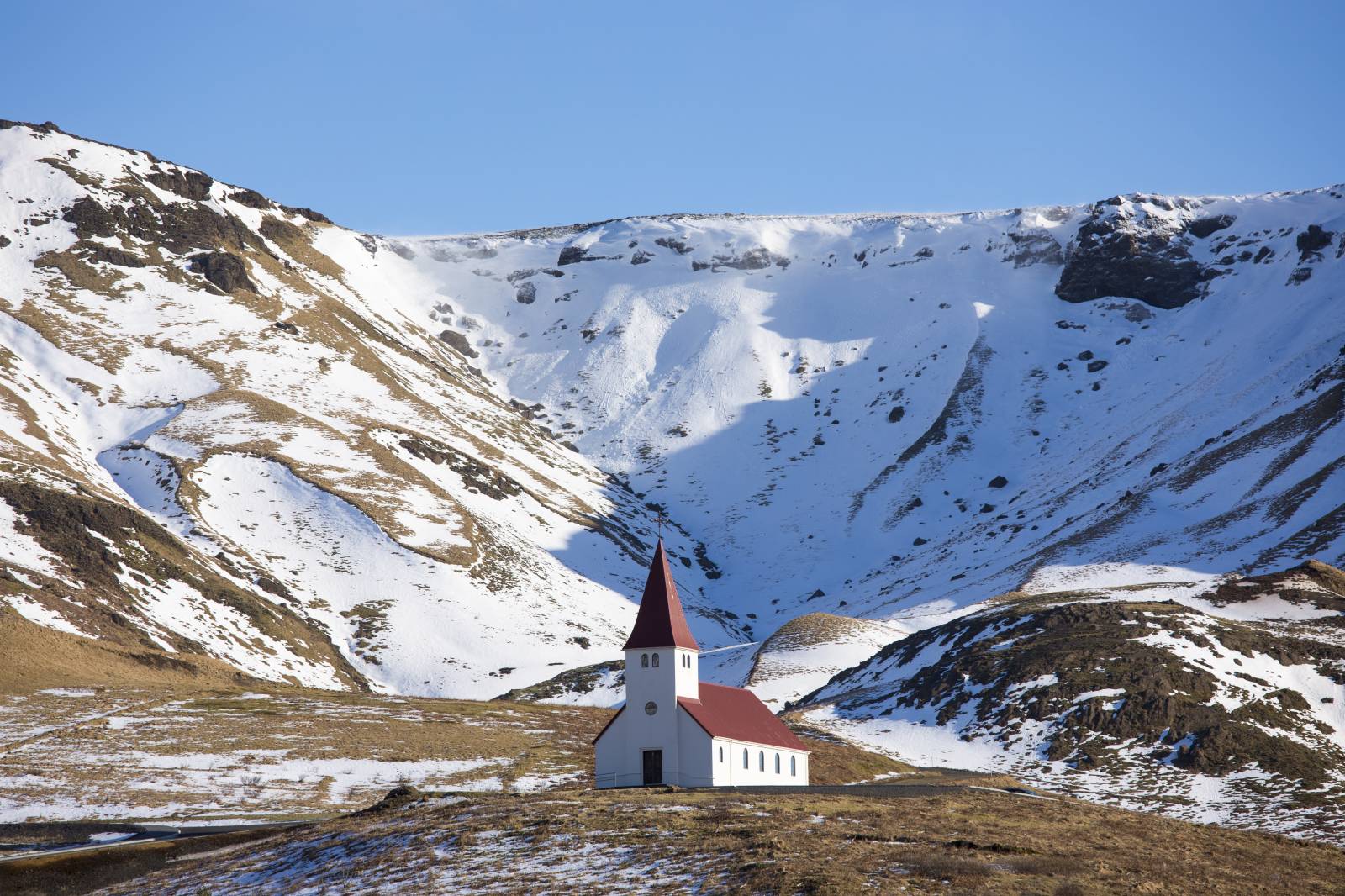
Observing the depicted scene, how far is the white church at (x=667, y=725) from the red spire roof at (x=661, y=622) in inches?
1.3

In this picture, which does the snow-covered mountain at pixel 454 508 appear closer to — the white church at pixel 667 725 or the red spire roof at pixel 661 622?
the white church at pixel 667 725

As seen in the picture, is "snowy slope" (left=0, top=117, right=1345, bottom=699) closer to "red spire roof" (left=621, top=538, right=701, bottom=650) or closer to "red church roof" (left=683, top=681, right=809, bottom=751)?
"red church roof" (left=683, top=681, right=809, bottom=751)

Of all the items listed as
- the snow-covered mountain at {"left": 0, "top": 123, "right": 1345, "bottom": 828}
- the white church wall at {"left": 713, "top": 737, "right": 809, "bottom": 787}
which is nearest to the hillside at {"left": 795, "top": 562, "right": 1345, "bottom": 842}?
the snow-covered mountain at {"left": 0, "top": 123, "right": 1345, "bottom": 828}

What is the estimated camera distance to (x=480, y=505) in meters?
159

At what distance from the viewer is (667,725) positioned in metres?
53.7

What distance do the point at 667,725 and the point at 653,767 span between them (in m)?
1.68

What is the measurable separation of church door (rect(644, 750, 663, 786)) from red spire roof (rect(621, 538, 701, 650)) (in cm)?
410

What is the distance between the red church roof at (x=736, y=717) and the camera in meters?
53.5

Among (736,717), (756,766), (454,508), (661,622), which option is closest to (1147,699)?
(756,766)

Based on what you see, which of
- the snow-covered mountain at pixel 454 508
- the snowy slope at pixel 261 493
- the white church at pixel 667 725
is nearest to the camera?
the white church at pixel 667 725

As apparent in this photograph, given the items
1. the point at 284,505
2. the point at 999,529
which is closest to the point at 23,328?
the point at 284,505

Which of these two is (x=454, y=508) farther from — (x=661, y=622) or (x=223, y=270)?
(x=661, y=622)

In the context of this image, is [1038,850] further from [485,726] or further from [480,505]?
[480,505]

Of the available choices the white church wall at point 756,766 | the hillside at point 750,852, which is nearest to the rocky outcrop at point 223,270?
the white church wall at point 756,766
